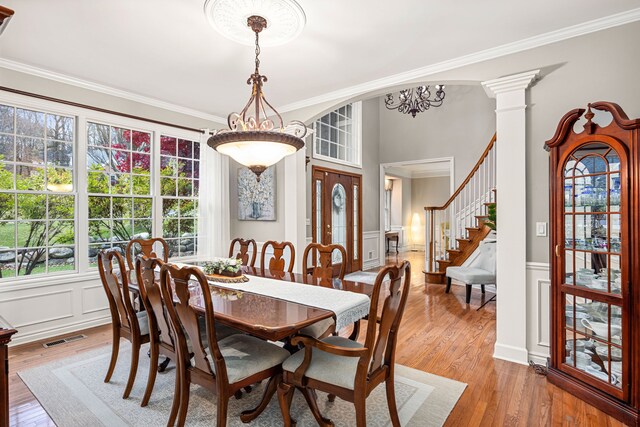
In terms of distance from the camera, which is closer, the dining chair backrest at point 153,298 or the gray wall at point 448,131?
the dining chair backrest at point 153,298

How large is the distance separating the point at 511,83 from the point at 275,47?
2.02 metres

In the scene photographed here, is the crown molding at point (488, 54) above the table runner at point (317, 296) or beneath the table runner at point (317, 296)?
above

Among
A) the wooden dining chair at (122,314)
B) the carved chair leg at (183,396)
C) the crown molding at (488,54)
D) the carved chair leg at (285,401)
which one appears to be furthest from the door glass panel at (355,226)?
the carved chair leg at (183,396)

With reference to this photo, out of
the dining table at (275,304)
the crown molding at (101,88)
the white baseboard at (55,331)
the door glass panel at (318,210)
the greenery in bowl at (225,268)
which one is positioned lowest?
the white baseboard at (55,331)

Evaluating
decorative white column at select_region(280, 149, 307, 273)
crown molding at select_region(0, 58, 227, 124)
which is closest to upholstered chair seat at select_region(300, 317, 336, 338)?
decorative white column at select_region(280, 149, 307, 273)

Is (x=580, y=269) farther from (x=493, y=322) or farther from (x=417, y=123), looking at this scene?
(x=417, y=123)

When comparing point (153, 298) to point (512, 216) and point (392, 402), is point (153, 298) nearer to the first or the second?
point (392, 402)

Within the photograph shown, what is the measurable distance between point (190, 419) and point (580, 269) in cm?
276

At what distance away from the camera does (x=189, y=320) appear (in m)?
1.74

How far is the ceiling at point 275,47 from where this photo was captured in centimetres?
237

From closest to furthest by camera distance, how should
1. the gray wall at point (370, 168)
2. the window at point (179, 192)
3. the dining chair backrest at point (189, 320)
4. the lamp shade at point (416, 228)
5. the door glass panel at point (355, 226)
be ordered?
the dining chair backrest at point (189, 320) < the window at point (179, 192) < the door glass panel at point (355, 226) < the gray wall at point (370, 168) < the lamp shade at point (416, 228)

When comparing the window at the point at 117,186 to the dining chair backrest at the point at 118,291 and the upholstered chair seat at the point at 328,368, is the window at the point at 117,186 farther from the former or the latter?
the upholstered chair seat at the point at 328,368

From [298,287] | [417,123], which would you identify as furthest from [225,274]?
[417,123]

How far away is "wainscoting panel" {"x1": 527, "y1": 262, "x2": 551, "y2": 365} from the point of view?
2.75 meters
